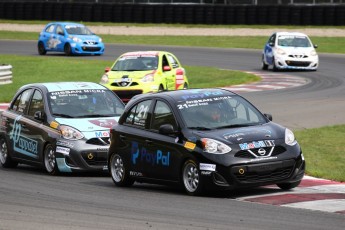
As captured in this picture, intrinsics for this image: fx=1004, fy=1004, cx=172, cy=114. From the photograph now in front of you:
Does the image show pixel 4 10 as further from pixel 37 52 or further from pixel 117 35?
pixel 37 52

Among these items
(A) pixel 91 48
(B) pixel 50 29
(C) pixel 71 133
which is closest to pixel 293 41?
(A) pixel 91 48

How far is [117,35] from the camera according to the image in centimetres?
5750

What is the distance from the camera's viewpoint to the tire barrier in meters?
49.8

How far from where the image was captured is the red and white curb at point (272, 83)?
2970cm

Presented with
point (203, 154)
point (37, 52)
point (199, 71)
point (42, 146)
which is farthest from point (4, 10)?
point (203, 154)

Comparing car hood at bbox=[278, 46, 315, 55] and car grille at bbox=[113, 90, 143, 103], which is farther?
car hood at bbox=[278, 46, 315, 55]

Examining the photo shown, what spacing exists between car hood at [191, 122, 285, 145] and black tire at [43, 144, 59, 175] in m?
3.39

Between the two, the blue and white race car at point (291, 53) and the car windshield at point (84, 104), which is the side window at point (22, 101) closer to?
the car windshield at point (84, 104)

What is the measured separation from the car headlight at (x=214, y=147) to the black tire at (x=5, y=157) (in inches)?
208

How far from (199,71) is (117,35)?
21.9m

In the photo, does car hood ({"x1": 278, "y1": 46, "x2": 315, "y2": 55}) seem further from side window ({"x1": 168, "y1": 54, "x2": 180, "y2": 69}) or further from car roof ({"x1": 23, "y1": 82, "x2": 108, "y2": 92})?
car roof ({"x1": 23, "y1": 82, "x2": 108, "y2": 92})

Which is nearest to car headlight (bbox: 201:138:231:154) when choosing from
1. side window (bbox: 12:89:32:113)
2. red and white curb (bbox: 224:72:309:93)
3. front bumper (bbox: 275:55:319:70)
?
side window (bbox: 12:89:32:113)

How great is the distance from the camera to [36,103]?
51.8 ft

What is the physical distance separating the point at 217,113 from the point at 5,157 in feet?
16.3
